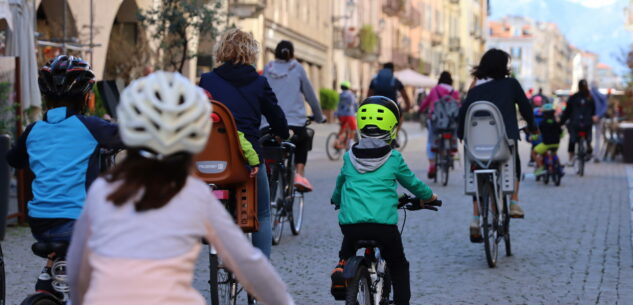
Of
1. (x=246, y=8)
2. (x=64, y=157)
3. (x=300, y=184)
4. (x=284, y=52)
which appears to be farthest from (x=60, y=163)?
(x=246, y=8)

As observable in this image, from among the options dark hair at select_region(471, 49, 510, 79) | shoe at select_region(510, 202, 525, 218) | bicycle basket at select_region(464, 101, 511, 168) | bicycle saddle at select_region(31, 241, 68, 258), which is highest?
dark hair at select_region(471, 49, 510, 79)

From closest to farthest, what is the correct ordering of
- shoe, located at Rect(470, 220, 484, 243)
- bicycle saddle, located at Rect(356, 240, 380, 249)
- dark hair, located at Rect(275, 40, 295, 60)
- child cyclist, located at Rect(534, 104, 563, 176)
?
bicycle saddle, located at Rect(356, 240, 380, 249) → shoe, located at Rect(470, 220, 484, 243) → dark hair, located at Rect(275, 40, 295, 60) → child cyclist, located at Rect(534, 104, 563, 176)

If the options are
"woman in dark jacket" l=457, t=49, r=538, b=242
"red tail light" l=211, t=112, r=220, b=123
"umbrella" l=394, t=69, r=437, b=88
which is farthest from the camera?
"umbrella" l=394, t=69, r=437, b=88

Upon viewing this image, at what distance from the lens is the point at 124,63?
2380 centimetres

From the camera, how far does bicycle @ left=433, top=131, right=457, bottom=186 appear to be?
17000 mm

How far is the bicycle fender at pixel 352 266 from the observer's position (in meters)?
4.93

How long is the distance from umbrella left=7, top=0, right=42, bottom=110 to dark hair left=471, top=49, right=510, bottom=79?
495cm

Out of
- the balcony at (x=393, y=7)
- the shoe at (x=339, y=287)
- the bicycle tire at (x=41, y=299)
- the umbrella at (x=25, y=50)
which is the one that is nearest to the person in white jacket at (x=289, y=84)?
the umbrella at (x=25, y=50)

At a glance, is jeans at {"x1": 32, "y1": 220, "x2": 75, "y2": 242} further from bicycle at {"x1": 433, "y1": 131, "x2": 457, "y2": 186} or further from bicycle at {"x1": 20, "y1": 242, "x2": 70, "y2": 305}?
bicycle at {"x1": 433, "y1": 131, "x2": 457, "y2": 186}

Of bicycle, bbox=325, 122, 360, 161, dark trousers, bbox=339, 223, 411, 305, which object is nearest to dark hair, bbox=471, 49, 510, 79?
dark trousers, bbox=339, 223, 411, 305

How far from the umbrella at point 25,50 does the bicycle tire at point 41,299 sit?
25.7ft

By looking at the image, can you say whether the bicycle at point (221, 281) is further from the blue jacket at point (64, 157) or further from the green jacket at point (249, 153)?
the blue jacket at point (64, 157)

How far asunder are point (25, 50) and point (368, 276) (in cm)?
833

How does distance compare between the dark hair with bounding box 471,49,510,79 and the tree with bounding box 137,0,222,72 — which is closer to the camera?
the dark hair with bounding box 471,49,510,79
